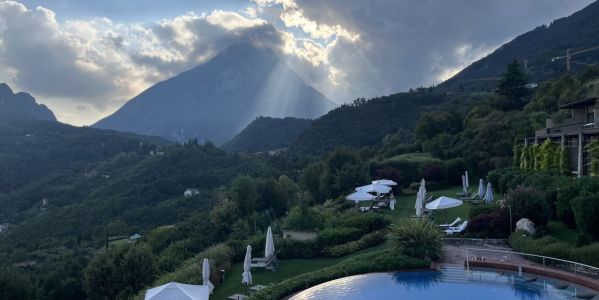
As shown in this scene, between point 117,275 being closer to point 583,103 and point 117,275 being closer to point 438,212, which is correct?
point 438,212

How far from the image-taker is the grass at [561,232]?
1590cm

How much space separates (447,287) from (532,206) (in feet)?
18.3

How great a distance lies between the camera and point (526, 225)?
16.7 metres

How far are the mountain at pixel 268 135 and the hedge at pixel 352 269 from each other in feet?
348

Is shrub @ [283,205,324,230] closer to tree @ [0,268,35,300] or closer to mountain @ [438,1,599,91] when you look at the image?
tree @ [0,268,35,300]

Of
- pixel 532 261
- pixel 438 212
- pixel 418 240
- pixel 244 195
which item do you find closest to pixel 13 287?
pixel 244 195

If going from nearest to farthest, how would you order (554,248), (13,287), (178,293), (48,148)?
(178,293) → (554,248) → (13,287) → (48,148)

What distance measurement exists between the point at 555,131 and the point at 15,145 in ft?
389

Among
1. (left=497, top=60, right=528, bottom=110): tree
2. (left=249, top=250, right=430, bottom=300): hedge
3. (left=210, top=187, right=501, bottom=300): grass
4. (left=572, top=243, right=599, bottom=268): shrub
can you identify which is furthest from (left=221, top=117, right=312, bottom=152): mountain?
(left=572, top=243, right=599, bottom=268): shrub

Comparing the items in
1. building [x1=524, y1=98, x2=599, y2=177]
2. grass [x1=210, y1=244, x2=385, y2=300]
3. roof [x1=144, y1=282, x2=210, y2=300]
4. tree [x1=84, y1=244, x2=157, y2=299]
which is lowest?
tree [x1=84, y1=244, x2=157, y2=299]

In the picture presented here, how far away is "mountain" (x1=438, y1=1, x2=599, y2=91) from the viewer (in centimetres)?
7656

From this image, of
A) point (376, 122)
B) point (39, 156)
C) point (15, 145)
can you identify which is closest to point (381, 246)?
point (376, 122)

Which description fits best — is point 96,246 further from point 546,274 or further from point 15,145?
point 15,145

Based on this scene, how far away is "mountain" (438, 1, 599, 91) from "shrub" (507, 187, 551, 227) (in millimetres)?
60383
